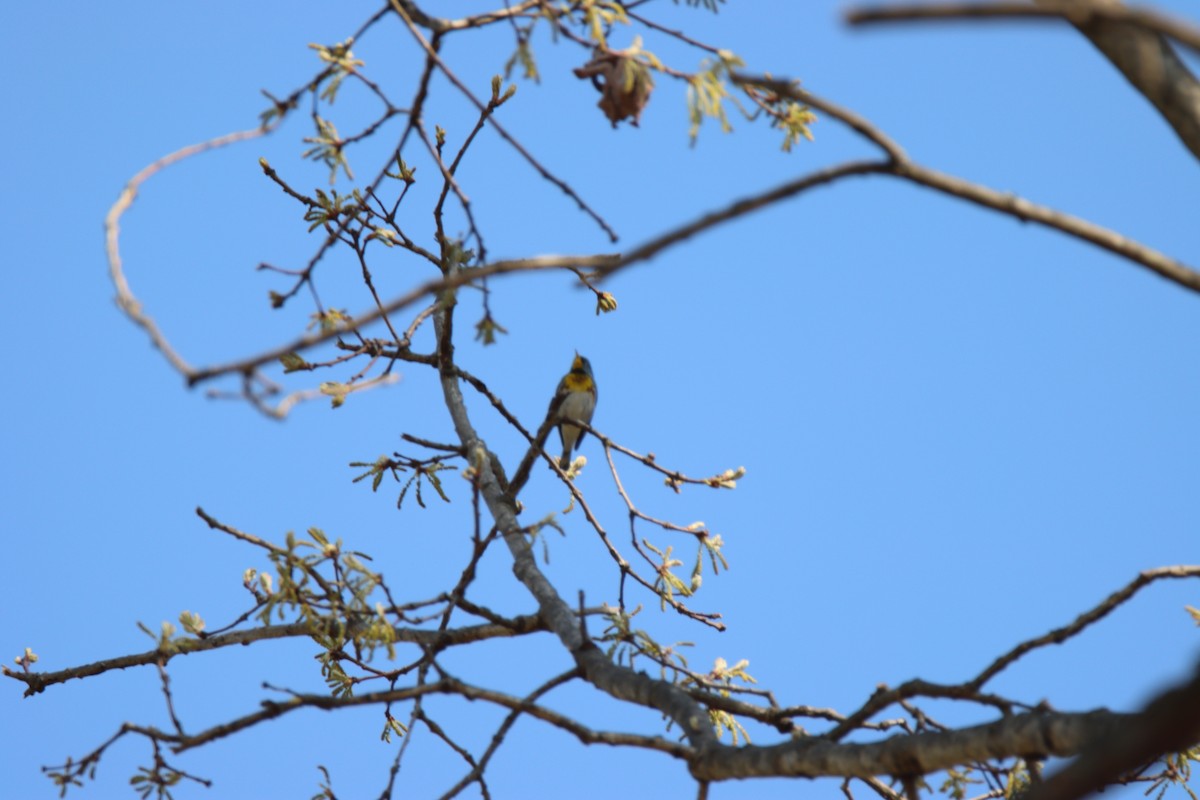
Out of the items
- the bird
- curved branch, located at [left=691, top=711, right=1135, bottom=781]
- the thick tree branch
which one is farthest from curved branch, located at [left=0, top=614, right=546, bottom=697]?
the bird

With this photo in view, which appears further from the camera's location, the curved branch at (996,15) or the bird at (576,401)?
the bird at (576,401)

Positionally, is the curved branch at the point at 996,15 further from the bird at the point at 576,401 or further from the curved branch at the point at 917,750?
the bird at the point at 576,401

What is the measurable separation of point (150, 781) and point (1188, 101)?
2.75 metres

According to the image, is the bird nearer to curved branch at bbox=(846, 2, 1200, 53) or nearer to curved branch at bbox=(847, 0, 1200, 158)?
curved branch at bbox=(847, 0, 1200, 158)

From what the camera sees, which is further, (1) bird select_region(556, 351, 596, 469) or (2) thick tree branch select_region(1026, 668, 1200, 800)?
(1) bird select_region(556, 351, 596, 469)

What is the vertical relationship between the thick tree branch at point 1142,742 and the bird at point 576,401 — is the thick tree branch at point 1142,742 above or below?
below

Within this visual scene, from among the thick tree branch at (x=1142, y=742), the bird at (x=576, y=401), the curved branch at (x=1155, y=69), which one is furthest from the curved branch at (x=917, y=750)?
the bird at (x=576, y=401)

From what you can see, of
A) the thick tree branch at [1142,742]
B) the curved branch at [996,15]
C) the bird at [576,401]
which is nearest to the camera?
the thick tree branch at [1142,742]

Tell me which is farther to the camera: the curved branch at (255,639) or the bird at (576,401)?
the bird at (576,401)

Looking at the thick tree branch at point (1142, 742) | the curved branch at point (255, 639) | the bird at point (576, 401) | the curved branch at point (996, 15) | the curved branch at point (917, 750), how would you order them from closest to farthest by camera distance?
1. the thick tree branch at point (1142, 742)
2. the curved branch at point (996, 15)
3. the curved branch at point (917, 750)
4. the curved branch at point (255, 639)
5. the bird at point (576, 401)

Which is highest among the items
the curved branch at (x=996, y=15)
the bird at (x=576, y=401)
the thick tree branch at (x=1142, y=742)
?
the bird at (x=576, y=401)

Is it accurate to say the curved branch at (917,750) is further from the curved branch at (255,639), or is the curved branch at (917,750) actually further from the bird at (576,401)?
the bird at (576,401)

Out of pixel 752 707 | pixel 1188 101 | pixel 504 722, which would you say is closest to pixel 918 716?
pixel 752 707

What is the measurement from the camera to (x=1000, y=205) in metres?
1.91
